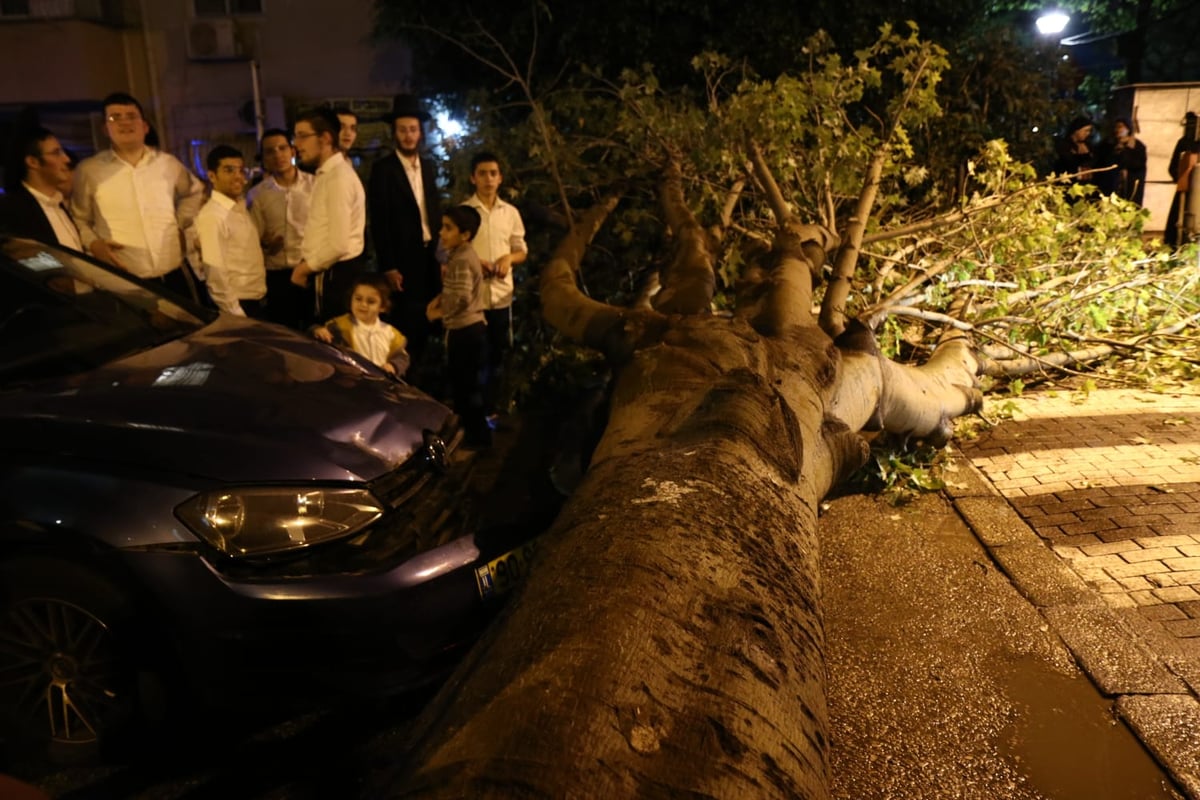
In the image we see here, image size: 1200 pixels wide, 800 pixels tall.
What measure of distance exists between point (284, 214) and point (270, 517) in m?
3.40

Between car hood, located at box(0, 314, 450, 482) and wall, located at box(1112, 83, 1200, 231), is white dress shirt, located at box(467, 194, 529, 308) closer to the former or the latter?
car hood, located at box(0, 314, 450, 482)

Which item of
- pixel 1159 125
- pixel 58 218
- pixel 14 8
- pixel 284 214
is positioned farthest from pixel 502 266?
pixel 14 8

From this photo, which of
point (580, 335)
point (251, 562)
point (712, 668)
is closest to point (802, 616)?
point (712, 668)

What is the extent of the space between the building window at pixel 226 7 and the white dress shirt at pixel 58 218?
1131 cm

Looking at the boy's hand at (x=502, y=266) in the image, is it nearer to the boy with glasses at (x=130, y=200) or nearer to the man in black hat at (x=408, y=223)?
the man in black hat at (x=408, y=223)

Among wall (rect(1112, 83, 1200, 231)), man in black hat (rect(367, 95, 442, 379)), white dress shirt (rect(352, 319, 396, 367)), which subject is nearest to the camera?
white dress shirt (rect(352, 319, 396, 367))

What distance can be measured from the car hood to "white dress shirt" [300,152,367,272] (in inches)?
61.5

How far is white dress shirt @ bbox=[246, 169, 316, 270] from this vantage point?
5.60 meters

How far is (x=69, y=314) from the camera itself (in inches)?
142

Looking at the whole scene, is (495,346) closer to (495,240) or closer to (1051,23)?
(495,240)

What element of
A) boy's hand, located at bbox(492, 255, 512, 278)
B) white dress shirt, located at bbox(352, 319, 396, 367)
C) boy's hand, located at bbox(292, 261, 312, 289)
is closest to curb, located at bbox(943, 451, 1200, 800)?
boy's hand, located at bbox(492, 255, 512, 278)

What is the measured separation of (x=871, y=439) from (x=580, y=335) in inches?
76.6

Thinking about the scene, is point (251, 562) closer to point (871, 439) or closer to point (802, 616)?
point (802, 616)

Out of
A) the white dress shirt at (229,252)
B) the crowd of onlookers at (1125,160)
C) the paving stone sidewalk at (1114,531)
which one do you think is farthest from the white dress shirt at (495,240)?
the crowd of onlookers at (1125,160)
